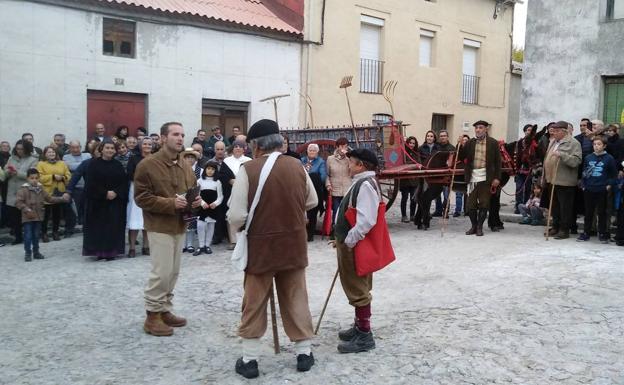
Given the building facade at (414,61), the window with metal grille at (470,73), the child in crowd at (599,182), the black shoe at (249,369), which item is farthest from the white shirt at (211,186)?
the window with metal grille at (470,73)

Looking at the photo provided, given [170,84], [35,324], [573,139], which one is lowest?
[35,324]

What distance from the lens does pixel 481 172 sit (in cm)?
976

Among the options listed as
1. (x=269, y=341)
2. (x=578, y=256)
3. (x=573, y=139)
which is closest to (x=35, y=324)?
(x=269, y=341)

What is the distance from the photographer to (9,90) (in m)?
11.8

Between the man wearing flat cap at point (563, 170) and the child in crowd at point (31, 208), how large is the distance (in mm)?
7683

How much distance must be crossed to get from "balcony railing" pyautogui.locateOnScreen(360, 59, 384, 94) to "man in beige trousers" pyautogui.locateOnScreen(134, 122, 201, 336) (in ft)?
43.2

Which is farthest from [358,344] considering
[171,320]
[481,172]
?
[481,172]

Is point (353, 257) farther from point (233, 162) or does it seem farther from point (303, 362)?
point (233, 162)

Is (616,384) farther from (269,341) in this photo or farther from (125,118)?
(125,118)

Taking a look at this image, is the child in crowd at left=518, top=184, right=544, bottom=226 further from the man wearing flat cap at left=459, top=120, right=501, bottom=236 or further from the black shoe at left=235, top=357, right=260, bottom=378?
the black shoe at left=235, top=357, right=260, bottom=378

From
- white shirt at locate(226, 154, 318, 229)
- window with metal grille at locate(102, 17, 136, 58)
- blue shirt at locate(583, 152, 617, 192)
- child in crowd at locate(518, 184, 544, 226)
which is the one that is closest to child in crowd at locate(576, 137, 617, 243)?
blue shirt at locate(583, 152, 617, 192)

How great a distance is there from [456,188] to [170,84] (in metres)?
7.17

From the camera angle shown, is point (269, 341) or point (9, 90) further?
point (9, 90)

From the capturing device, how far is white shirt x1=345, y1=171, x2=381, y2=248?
4582 millimetres
